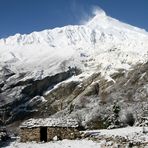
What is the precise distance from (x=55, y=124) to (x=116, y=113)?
147 ft

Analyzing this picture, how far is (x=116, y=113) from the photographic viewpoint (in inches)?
3893

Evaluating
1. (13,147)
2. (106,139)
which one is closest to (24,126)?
(13,147)

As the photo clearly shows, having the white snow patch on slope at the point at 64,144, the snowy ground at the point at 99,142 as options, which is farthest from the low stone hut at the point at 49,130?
the white snow patch on slope at the point at 64,144

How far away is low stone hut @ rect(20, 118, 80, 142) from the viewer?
182ft

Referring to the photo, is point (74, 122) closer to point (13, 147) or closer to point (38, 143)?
point (38, 143)

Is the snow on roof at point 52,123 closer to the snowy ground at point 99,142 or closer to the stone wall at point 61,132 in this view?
the stone wall at point 61,132

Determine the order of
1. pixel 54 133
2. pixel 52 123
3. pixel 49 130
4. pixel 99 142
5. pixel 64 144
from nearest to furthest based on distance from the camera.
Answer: pixel 99 142, pixel 64 144, pixel 54 133, pixel 49 130, pixel 52 123

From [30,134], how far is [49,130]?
2787 millimetres

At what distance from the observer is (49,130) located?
183 ft

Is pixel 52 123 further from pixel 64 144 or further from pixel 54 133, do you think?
pixel 64 144

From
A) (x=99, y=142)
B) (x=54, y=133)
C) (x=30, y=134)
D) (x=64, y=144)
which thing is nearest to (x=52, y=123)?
(x=54, y=133)

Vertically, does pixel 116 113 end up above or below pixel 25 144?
above

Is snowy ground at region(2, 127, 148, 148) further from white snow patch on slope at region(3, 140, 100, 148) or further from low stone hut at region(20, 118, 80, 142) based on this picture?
low stone hut at region(20, 118, 80, 142)

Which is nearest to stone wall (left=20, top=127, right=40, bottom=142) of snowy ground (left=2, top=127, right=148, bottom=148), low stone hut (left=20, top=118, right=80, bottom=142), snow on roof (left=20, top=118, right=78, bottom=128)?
low stone hut (left=20, top=118, right=80, bottom=142)
